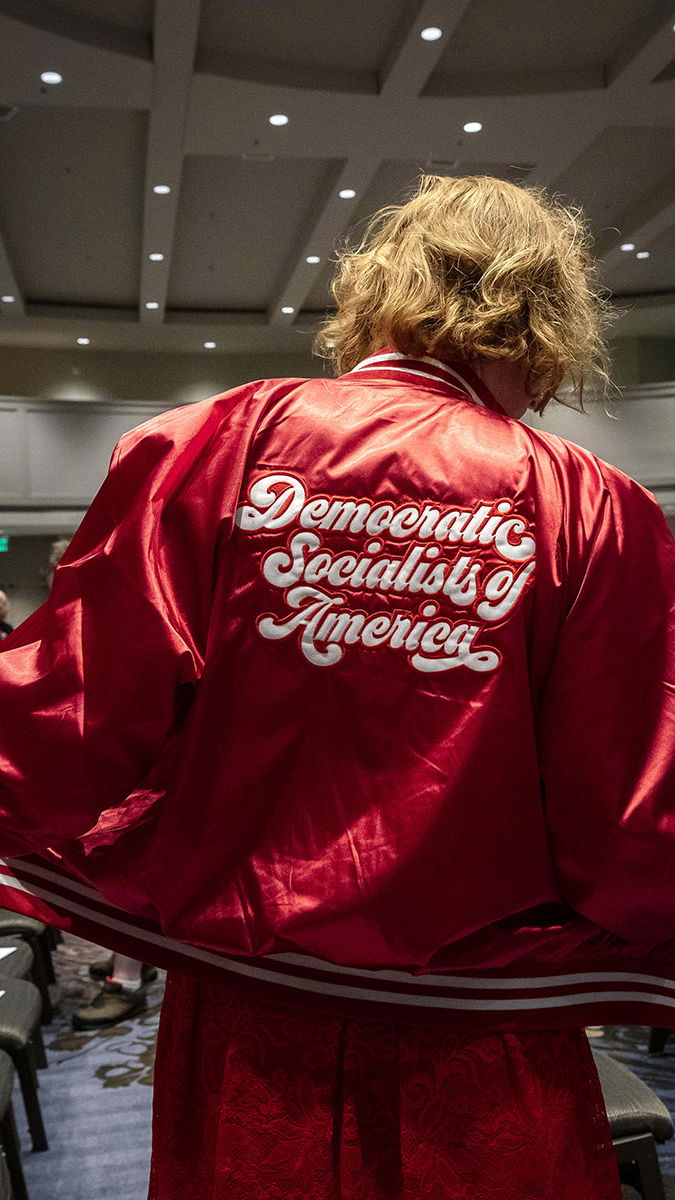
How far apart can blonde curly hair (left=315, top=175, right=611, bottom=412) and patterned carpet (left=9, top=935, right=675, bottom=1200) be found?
7.27 feet

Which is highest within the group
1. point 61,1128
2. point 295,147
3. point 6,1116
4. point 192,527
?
point 295,147

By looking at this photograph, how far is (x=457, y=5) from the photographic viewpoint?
201 inches

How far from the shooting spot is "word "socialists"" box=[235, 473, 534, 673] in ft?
3.34

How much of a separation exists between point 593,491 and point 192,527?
39 cm

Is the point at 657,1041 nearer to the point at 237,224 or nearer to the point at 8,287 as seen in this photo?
the point at 237,224

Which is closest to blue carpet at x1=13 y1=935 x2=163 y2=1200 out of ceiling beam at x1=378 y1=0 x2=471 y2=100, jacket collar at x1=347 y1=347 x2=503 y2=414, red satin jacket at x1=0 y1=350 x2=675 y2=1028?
red satin jacket at x1=0 y1=350 x2=675 y2=1028

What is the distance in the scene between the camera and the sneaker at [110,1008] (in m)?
3.93

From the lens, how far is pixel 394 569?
1.03 m

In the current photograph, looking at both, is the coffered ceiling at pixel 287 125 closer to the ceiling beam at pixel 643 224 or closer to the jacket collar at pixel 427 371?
the ceiling beam at pixel 643 224

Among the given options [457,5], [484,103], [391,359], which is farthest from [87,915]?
[484,103]

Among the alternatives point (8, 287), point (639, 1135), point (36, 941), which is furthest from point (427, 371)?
point (8, 287)

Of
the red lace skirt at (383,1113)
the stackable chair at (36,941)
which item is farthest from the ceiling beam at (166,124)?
the red lace skirt at (383,1113)

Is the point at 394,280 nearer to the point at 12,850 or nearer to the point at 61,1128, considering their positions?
the point at 12,850

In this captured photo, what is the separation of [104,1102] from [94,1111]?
0.06 m
